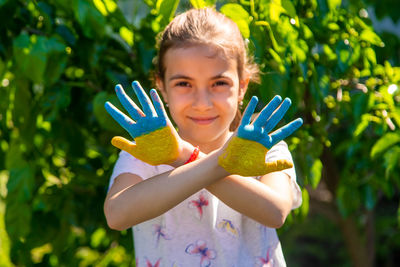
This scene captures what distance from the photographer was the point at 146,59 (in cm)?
171

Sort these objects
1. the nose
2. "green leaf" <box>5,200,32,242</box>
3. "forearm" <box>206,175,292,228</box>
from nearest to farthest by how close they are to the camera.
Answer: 1. "forearm" <box>206,175,292,228</box>
2. the nose
3. "green leaf" <box>5,200,32,242</box>

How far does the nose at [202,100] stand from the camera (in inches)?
54.9

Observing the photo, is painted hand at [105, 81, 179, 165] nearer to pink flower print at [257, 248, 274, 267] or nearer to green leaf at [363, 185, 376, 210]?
pink flower print at [257, 248, 274, 267]

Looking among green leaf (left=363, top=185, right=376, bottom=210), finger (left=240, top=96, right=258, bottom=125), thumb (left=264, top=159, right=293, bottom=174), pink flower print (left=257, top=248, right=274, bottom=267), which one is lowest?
green leaf (left=363, top=185, right=376, bottom=210)

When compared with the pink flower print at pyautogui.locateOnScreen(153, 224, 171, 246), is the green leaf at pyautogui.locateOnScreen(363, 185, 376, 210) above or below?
below

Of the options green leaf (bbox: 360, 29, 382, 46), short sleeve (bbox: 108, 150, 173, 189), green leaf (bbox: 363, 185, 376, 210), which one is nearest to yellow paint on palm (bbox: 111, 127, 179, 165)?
short sleeve (bbox: 108, 150, 173, 189)

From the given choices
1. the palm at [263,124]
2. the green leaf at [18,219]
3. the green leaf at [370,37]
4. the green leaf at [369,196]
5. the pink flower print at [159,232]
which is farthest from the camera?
the green leaf at [369,196]

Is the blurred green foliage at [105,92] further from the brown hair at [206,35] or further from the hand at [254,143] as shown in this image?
the hand at [254,143]

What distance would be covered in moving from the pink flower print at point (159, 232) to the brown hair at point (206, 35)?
0.41 m

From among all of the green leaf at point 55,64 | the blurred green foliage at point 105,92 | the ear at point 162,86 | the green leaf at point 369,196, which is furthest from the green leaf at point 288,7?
the green leaf at point 369,196

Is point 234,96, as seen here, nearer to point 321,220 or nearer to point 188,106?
point 188,106

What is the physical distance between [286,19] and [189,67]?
0.30m

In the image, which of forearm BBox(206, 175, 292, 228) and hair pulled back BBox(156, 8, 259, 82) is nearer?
forearm BBox(206, 175, 292, 228)

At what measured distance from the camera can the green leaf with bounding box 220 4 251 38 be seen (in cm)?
144
